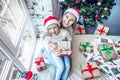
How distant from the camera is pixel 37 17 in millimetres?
2311

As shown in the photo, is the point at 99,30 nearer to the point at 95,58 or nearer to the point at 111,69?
the point at 95,58

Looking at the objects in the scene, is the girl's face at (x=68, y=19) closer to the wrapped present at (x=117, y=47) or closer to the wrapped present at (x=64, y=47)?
the wrapped present at (x=64, y=47)

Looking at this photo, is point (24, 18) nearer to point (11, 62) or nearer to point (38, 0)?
point (38, 0)

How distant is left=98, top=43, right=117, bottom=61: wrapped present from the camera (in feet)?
6.64

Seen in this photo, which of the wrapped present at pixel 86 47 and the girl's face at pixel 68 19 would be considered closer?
the girl's face at pixel 68 19

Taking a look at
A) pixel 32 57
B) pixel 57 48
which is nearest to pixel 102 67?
pixel 57 48

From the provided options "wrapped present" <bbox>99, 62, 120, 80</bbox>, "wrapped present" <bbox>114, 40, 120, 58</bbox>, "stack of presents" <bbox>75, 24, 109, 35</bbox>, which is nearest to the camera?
"wrapped present" <bbox>99, 62, 120, 80</bbox>

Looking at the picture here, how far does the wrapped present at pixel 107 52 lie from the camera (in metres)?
2.03

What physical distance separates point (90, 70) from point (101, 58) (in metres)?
0.27

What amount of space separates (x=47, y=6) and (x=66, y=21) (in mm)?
458

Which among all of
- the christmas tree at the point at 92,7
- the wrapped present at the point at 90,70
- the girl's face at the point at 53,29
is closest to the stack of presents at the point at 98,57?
the wrapped present at the point at 90,70

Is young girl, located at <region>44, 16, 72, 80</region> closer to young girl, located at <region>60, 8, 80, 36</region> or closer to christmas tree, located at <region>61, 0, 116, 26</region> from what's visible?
young girl, located at <region>60, 8, 80, 36</region>

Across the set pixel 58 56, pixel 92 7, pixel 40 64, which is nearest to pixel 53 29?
pixel 58 56

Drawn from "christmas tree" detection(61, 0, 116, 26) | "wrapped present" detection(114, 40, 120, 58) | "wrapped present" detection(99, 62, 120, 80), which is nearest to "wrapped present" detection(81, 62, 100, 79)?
"wrapped present" detection(99, 62, 120, 80)
